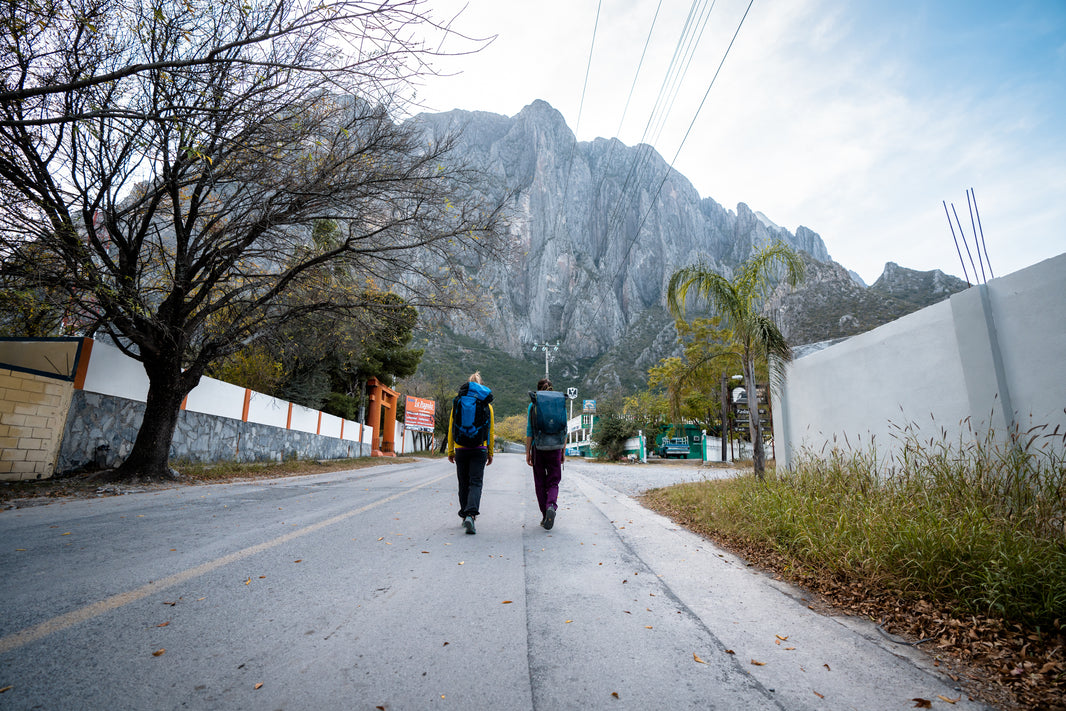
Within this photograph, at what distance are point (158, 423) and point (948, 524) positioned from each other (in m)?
12.7

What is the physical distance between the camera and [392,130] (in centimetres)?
785

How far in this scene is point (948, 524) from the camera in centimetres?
373

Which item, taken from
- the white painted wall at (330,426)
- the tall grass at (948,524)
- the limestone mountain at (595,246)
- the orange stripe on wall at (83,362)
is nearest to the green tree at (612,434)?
the white painted wall at (330,426)

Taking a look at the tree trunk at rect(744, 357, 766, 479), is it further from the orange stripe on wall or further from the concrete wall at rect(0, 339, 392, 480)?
the orange stripe on wall

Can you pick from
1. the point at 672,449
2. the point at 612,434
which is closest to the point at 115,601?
the point at 612,434

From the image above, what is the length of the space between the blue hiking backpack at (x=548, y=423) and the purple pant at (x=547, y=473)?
93 millimetres

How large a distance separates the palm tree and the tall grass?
340 centimetres

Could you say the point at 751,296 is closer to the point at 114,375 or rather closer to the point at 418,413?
the point at 114,375

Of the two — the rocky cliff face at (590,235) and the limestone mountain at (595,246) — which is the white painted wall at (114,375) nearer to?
the limestone mountain at (595,246)

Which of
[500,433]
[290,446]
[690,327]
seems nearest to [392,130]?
[290,446]

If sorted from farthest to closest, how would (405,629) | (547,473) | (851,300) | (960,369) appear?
(851,300) < (547,473) < (960,369) < (405,629)

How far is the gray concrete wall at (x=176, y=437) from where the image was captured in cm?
988

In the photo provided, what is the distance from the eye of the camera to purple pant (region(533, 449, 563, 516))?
5898mm

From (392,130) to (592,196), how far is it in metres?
124
